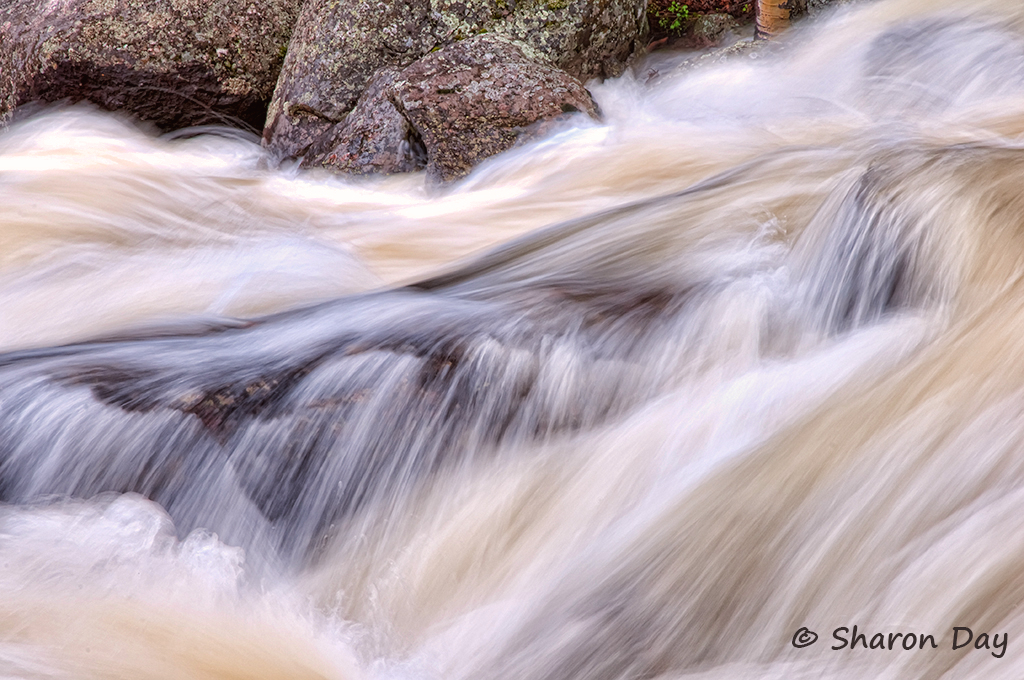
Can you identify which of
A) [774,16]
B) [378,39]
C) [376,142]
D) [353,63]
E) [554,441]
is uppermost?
[774,16]

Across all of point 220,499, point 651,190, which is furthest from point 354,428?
point 651,190

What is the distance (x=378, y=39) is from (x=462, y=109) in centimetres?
109

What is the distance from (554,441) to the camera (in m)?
2.24

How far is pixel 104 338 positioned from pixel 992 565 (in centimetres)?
252

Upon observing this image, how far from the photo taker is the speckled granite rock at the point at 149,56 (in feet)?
17.0

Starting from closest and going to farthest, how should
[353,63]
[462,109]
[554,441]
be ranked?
[554,441]
[462,109]
[353,63]

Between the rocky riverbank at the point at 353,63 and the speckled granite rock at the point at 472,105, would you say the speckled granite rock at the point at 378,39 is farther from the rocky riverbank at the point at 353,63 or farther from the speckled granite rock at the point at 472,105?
the speckled granite rock at the point at 472,105

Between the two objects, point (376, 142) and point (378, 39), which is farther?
point (378, 39)

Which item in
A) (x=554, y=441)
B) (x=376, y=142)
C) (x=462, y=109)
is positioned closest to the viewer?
(x=554, y=441)

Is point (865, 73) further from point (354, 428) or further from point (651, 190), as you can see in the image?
point (354, 428)

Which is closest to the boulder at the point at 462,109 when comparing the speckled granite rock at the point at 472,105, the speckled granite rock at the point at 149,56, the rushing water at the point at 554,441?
the speckled granite rock at the point at 472,105

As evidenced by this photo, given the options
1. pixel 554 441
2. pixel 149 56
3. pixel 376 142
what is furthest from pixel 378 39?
pixel 554 441

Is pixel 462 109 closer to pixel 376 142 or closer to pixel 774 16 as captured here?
pixel 376 142

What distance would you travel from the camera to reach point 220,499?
217 centimetres
